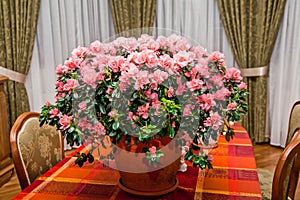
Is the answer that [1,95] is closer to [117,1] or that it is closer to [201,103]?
[117,1]

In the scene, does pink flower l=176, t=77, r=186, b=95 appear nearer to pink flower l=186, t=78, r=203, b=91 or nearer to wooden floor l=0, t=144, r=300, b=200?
pink flower l=186, t=78, r=203, b=91

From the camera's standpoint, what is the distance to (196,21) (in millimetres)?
3693

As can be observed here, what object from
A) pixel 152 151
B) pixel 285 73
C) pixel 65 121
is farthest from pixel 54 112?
pixel 285 73

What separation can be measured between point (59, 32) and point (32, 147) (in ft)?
7.55

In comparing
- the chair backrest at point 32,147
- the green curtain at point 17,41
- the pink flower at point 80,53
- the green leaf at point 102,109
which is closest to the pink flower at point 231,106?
the green leaf at point 102,109

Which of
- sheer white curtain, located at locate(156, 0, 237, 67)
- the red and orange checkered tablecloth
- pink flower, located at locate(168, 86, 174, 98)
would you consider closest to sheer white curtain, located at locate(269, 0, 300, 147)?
sheer white curtain, located at locate(156, 0, 237, 67)

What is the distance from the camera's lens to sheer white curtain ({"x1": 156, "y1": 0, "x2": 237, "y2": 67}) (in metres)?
3.68

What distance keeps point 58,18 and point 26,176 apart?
250 centimetres

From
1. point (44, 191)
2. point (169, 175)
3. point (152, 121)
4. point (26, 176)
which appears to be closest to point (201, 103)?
point (152, 121)

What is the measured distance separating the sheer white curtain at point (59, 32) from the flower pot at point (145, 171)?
2750 millimetres

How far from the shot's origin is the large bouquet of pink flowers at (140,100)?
3.56 ft

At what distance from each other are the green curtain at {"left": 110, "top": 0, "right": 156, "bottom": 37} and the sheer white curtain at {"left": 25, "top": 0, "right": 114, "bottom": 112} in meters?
0.12

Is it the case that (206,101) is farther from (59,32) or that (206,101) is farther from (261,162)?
(59,32)

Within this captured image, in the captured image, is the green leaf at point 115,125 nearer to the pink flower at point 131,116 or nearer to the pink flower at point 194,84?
the pink flower at point 131,116
